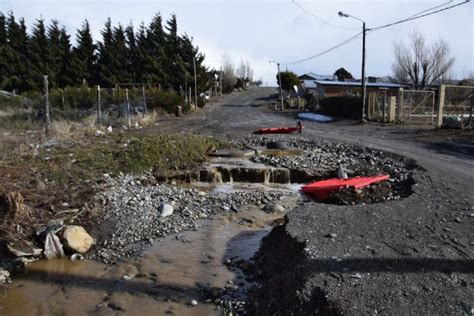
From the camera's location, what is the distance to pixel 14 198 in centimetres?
828

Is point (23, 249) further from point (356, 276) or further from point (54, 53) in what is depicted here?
point (54, 53)

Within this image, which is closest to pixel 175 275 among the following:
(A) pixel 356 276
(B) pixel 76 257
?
(B) pixel 76 257

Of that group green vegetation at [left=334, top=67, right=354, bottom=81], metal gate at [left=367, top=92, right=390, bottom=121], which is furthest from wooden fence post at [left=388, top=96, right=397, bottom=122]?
green vegetation at [left=334, top=67, right=354, bottom=81]

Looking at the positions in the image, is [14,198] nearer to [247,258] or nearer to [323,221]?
[247,258]

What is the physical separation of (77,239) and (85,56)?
41.9 m

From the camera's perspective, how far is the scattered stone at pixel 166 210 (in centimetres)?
955

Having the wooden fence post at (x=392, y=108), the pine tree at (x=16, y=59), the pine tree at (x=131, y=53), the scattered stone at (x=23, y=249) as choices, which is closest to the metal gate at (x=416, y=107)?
the wooden fence post at (x=392, y=108)

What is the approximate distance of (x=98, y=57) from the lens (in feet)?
153

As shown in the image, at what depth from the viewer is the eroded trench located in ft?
19.8

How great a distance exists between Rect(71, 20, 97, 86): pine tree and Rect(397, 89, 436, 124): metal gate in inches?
1191

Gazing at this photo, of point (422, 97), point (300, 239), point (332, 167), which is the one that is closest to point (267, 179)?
point (332, 167)

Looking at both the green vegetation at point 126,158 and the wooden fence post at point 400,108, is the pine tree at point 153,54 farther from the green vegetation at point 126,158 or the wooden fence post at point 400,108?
the green vegetation at point 126,158

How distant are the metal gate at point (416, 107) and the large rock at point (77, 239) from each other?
913 inches

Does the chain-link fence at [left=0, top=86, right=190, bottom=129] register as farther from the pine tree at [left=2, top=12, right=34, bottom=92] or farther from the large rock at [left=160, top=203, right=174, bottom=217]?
the pine tree at [left=2, top=12, right=34, bottom=92]
